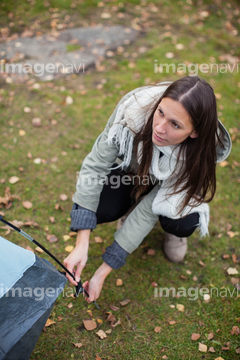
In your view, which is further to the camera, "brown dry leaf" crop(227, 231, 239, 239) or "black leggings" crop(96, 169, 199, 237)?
"brown dry leaf" crop(227, 231, 239, 239)

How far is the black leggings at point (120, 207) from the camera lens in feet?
6.98

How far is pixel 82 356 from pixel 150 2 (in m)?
5.56

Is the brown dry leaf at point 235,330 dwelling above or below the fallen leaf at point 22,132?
below

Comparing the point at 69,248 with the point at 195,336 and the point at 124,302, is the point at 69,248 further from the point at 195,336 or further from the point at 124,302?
the point at 195,336

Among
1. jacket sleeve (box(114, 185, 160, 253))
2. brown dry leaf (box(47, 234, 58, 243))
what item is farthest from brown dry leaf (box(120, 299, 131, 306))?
brown dry leaf (box(47, 234, 58, 243))

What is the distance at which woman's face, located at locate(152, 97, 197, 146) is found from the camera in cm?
164

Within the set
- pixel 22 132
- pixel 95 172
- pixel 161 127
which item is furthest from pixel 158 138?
pixel 22 132

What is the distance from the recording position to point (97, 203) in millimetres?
2031

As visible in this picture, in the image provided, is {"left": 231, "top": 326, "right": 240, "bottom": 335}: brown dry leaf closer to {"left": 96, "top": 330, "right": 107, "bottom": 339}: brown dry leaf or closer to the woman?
the woman

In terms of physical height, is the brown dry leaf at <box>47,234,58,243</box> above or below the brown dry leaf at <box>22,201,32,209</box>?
below

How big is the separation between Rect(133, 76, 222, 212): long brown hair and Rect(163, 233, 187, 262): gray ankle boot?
0.48 m

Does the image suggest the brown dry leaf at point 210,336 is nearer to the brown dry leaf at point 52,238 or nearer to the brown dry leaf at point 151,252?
the brown dry leaf at point 151,252

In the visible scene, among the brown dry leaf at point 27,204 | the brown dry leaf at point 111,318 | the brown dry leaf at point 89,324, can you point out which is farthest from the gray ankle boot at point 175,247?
the brown dry leaf at point 27,204

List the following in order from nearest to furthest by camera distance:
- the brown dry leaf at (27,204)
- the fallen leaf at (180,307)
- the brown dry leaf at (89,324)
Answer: the brown dry leaf at (89,324), the fallen leaf at (180,307), the brown dry leaf at (27,204)
